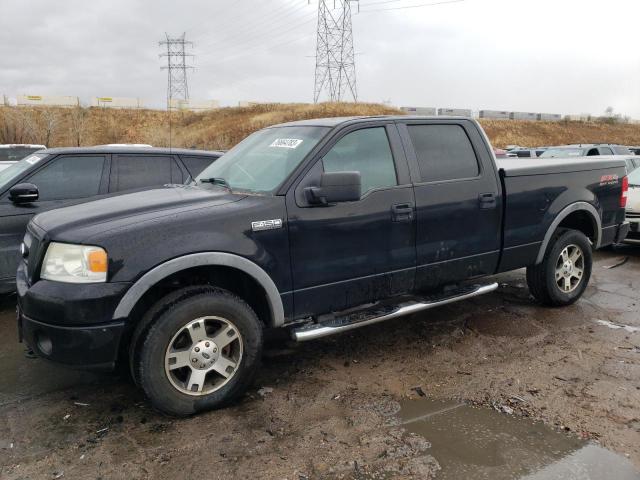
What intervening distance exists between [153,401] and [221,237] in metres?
1.08

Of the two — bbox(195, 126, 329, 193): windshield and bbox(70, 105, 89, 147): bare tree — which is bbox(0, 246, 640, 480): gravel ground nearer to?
bbox(195, 126, 329, 193): windshield

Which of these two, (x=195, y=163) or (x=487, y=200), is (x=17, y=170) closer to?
(x=195, y=163)

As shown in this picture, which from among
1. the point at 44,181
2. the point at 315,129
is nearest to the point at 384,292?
the point at 315,129

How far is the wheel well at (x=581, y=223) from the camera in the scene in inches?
208

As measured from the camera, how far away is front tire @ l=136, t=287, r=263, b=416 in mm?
3053

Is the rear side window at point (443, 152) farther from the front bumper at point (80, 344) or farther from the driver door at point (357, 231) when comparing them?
the front bumper at point (80, 344)

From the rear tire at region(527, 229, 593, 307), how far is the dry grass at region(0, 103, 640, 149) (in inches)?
1390

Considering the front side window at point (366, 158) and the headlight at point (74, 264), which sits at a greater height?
the front side window at point (366, 158)

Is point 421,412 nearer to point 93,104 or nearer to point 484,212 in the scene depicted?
point 484,212

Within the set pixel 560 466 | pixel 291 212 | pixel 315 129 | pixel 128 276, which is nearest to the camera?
pixel 560 466

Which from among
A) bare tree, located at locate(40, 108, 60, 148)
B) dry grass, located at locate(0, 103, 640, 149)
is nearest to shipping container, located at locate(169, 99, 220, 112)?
dry grass, located at locate(0, 103, 640, 149)

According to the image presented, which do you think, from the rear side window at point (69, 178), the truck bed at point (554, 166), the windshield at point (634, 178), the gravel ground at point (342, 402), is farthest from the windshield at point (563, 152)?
the rear side window at point (69, 178)

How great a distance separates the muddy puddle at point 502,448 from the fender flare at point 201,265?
3.62 feet

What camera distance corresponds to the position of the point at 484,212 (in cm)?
439
